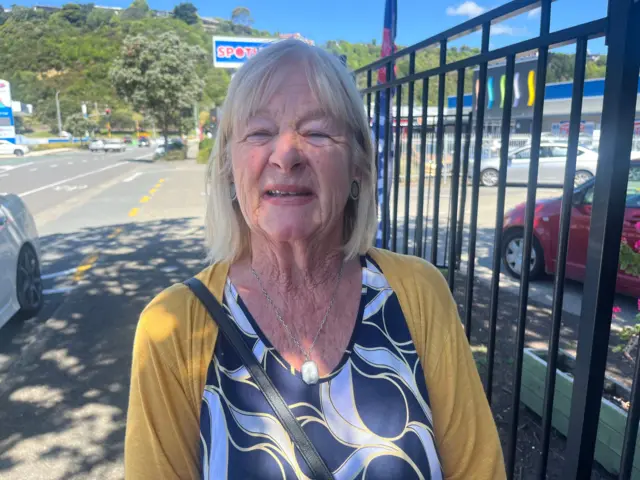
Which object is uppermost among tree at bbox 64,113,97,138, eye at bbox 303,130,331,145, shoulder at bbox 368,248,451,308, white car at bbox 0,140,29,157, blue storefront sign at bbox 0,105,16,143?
tree at bbox 64,113,97,138

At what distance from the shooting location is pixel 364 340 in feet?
4.58

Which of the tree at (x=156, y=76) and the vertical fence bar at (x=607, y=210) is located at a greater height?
the tree at (x=156, y=76)

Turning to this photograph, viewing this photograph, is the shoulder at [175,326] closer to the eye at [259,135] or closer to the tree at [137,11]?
the eye at [259,135]

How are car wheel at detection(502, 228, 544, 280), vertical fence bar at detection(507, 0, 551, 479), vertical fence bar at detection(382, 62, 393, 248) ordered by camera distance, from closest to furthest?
1. vertical fence bar at detection(507, 0, 551, 479)
2. vertical fence bar at detection(382, 62, 393, 248)
3. car wheel at detection(502, 228, 544, 280)

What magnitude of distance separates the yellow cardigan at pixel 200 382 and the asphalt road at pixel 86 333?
1943mm

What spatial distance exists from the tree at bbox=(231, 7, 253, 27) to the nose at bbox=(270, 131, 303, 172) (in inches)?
4520

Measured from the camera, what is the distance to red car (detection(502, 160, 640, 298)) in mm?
4973

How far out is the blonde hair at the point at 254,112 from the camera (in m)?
1.40

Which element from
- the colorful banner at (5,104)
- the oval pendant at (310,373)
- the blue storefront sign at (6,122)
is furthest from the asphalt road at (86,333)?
the blue storefront sign at (6,122)

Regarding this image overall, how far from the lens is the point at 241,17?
115 m

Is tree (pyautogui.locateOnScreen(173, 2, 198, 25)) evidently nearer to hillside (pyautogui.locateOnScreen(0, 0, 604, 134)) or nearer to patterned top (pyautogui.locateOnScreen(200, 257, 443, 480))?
hillside (pyautogui.locateOnScreen(0, 0, 604, 134))

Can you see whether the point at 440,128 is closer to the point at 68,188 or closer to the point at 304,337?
the point at 304,337

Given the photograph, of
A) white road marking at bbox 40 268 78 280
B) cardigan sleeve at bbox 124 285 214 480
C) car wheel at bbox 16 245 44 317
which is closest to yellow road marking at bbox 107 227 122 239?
white road marking at bbox 40 268 78 280

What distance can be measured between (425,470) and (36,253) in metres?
5.42
